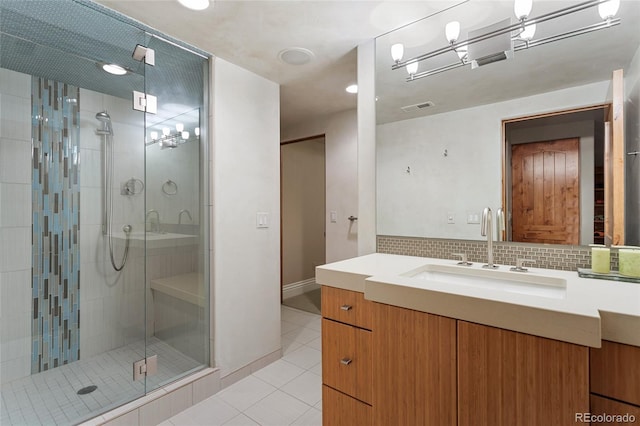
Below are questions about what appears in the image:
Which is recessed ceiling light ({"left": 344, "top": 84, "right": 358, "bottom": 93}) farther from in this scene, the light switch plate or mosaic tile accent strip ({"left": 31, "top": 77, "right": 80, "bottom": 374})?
mosaic tile accent strip ({"left": 31, "top": 77, "right": 80, "bottom": 374})

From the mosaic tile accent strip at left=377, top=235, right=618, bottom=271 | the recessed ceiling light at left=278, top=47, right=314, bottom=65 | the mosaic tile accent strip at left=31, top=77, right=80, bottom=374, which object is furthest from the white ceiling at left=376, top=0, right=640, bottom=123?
the mosaic tile accent strip at left=31, top=77, right=80, bottom=374

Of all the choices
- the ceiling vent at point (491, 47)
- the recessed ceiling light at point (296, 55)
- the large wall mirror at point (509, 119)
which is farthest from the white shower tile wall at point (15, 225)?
the ceiling vent at point (491, 47)

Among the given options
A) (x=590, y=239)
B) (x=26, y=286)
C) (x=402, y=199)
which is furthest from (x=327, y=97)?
(x=26, y=286)

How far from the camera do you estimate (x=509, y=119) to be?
1.39 m

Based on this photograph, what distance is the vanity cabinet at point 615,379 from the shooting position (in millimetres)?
737

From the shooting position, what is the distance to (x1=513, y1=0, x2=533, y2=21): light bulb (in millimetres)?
1306

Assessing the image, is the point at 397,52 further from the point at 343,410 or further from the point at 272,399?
the point at 272,399

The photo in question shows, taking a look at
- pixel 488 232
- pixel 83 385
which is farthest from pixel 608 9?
pixel 83 385

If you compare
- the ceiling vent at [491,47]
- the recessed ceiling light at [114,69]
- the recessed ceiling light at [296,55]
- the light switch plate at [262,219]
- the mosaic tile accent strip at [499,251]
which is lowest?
the mosaic tile accent strip at [499,251]

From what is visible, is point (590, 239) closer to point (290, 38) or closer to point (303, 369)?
point (290, 38)

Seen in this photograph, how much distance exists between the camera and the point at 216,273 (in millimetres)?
1970

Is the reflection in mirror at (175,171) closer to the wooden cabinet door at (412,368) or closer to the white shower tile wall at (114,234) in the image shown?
the white shower tile wall at (114,234)

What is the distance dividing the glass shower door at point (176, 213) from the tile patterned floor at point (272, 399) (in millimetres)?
274

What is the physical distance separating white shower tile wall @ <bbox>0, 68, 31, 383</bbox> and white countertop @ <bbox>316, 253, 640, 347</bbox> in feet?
6.01
